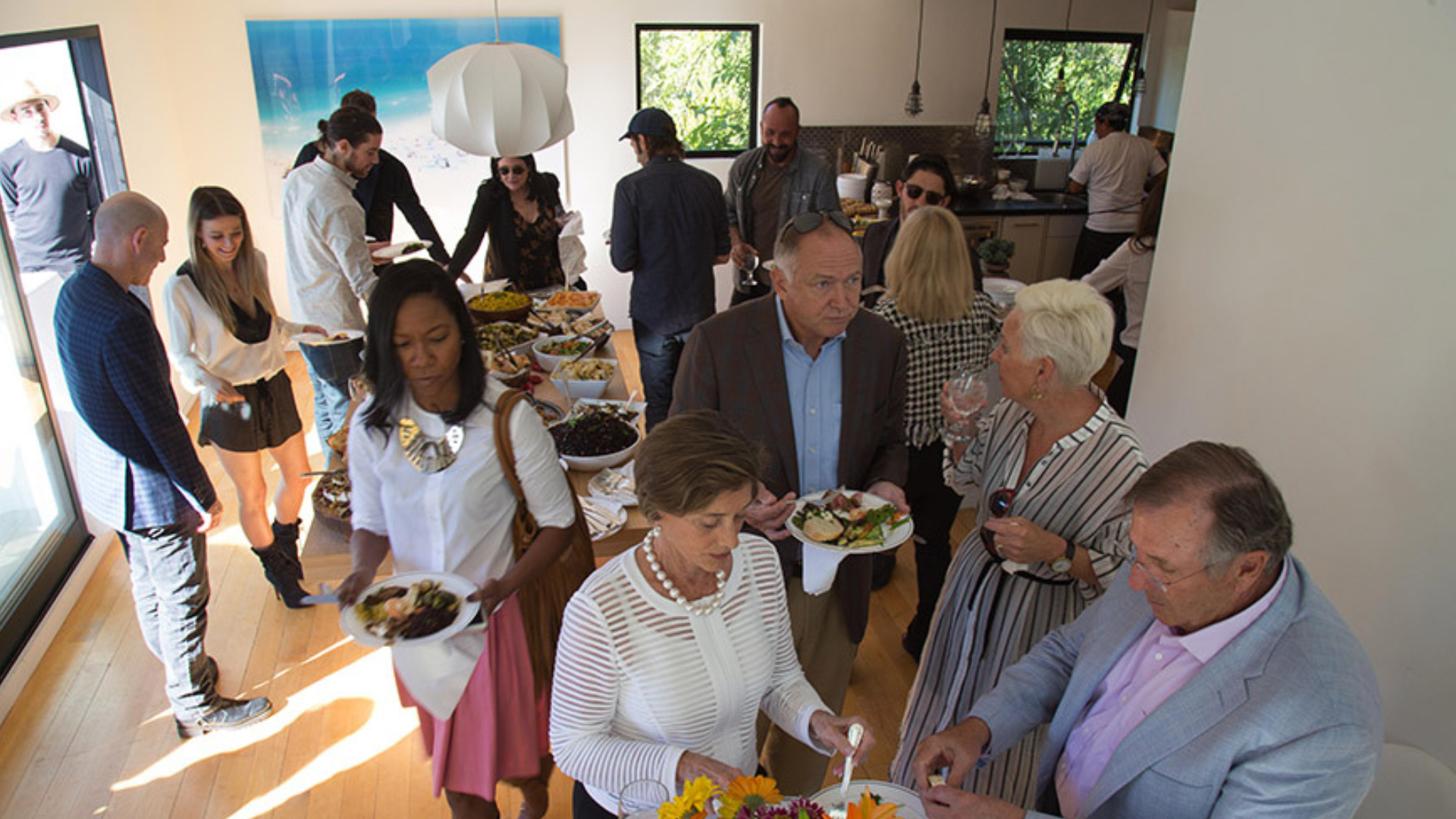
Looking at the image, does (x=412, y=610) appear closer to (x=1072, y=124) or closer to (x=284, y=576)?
(x=284, y=576)

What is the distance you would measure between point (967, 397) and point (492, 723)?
4.75 feet

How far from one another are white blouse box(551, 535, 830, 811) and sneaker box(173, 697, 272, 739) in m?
2.10

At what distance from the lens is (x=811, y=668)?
8.13 feet

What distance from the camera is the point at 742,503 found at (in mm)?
1578

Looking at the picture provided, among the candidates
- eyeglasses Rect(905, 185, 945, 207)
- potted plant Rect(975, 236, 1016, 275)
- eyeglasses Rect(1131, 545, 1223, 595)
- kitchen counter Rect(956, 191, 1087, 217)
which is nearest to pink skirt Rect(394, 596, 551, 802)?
eyeglasses Rect(1131, 545, 1223, 595)

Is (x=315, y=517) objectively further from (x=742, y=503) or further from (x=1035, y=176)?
(x=1035, y=176)

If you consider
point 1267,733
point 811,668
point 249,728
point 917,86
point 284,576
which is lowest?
point 249,728

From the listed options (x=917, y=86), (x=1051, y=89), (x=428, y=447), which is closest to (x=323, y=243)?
(x=428, y=447)

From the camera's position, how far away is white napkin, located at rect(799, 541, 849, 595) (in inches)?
83.6

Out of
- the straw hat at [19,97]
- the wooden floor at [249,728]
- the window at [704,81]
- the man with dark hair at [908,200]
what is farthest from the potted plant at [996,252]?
the straw hat at [19,97]

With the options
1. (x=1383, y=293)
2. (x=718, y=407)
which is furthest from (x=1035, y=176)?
(x=718, y=407)

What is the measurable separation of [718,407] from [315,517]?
128 centimetres

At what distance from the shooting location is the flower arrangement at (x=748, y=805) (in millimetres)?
1362

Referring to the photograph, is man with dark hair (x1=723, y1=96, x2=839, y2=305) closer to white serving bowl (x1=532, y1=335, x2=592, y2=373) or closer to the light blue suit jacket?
white serving bowl (x1=532, y1=335, x2=592, y2=373)
